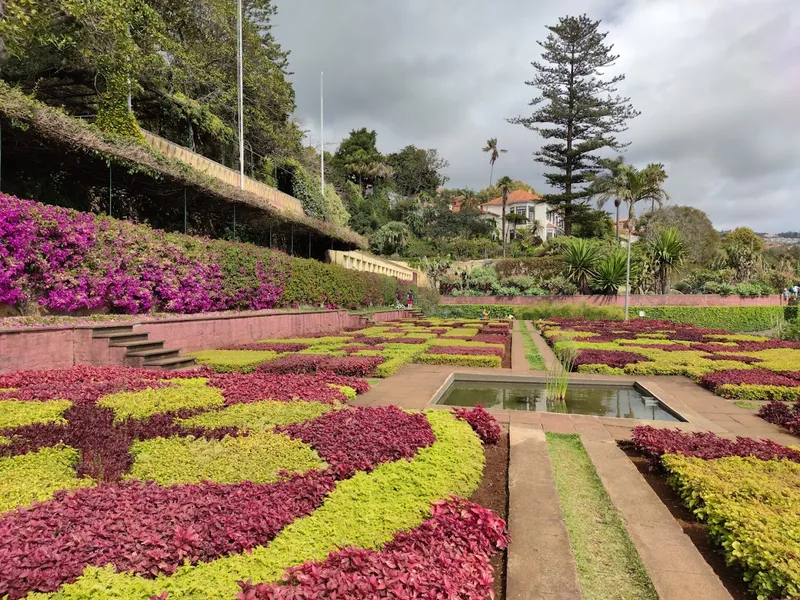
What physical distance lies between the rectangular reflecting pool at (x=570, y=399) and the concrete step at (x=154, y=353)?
490 cm

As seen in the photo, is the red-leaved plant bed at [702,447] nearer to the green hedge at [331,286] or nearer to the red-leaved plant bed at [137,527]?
the red-leaved plant bed at [137,527]

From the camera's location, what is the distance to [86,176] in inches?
412

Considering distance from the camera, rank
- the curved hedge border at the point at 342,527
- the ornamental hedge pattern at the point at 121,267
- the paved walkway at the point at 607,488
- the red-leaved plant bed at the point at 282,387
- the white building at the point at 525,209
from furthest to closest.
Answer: the white building at the point at 525,209, the ornamental hedge pattern at the point at 121,267, the red-leaved plant bed at the point at 282,387, the paved walkway at the point at 607,488, the curved hedge border at the point at 342,527

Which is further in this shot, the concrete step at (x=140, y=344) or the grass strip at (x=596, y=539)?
the concrete step at (x=140, y=344)

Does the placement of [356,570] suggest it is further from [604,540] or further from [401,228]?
[401,228]

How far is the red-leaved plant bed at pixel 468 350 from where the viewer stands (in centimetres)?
992

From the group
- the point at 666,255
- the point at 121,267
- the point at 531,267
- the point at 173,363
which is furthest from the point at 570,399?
the point at 531,267

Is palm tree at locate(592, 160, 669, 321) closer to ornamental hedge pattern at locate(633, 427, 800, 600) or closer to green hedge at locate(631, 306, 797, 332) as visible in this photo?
green hedge at locate(631, 306, 797, 332)

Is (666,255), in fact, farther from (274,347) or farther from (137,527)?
(137,527)

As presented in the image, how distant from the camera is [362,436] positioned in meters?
3.80

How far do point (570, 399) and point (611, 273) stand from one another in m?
20.0

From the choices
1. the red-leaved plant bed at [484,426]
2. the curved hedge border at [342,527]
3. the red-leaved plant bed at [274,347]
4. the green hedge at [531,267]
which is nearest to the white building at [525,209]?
the green hedge at [531,267]

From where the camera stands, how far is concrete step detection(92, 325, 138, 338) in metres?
7.13

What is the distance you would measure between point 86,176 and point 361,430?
33.7ft
